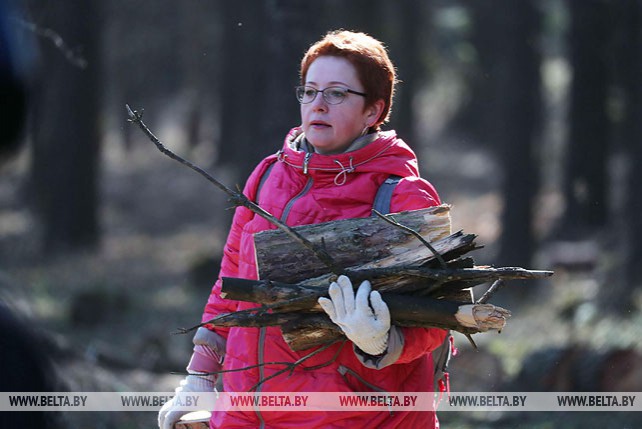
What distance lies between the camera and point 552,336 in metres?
9.98

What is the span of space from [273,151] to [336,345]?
4.31 metres

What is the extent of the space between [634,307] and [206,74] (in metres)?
27.1

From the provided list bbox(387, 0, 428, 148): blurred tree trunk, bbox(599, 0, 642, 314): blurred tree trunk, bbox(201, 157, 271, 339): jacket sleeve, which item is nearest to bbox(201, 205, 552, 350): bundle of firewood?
bbox(201, 157, 271, 339): jacket sleeve

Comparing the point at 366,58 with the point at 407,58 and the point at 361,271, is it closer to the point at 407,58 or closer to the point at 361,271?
the point at 361,271

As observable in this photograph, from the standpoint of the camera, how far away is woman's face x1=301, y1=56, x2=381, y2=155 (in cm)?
376

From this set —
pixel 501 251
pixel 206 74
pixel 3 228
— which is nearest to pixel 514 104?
pixel 501 251

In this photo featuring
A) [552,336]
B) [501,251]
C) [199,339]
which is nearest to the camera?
[199,339]

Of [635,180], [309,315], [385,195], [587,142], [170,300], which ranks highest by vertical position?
[385,195]

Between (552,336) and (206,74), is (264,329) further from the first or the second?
(206,74)

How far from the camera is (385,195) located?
365cm

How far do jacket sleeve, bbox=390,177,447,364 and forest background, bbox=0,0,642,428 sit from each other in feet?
2.88

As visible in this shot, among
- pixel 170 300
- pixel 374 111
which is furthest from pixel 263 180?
pixel 170 300

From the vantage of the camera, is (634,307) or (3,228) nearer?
(634,307)

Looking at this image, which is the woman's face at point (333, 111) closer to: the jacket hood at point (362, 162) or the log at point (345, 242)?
the jacket hood at point (362, 162)
